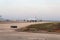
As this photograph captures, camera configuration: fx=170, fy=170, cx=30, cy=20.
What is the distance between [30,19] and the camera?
2395 inches

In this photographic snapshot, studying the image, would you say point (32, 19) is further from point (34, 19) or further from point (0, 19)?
point (0, 19)

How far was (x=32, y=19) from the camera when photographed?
61312 millimetres

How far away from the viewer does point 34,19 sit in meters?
60.5

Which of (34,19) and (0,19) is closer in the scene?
(34,19)

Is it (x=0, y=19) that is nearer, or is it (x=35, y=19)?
(x=35, y=19)

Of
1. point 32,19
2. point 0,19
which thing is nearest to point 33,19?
point 32,19

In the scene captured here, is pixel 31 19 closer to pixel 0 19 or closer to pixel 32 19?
pixel 32 19

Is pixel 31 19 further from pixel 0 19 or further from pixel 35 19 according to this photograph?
pixel 0 19

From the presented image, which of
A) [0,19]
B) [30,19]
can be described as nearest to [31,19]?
[30,19]

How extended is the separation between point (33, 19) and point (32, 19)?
0.37 meters

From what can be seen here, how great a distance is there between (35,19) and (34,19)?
393mm

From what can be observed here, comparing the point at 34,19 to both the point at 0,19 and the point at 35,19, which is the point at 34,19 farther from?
the point at 0,19

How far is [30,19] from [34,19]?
4.77 ft

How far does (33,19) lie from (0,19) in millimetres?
13203
